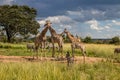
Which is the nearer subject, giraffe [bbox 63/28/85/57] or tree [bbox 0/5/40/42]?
giraffe [bbox 63/28/85/57]

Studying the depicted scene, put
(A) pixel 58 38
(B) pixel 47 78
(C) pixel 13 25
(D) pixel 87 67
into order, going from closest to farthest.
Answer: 1. (B) pixel 47 78
2. (D) pixel 87 67
3. (A) pixel 58 38
4. (C) pixel 13 25

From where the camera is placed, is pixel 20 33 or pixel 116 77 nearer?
pixel 116 77

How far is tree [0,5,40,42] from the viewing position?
57.0 metres

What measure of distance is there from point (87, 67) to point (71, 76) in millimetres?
4914

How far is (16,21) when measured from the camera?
56906 millimetres

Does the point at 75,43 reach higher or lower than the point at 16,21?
lower

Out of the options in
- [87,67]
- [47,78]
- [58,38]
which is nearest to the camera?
[47,78]

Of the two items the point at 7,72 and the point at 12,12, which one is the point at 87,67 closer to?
the point at 7,72

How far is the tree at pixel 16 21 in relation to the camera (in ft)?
187

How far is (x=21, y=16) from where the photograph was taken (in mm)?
57625

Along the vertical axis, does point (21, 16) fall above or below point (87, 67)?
above

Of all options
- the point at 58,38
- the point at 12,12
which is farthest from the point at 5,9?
the point at 58,38

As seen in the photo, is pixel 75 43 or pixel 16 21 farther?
pixel 16 21

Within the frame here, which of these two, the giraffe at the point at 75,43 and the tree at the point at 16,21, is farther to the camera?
the tree at the point at 16,21
